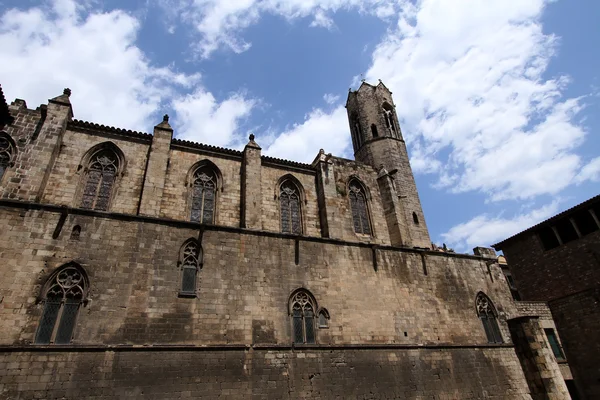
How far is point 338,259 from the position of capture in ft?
40.7

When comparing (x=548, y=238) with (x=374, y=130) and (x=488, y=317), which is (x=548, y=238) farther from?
(x=374, y=130)

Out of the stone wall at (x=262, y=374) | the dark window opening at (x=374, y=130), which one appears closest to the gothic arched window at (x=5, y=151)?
the stone wall at (x=262, y=374)

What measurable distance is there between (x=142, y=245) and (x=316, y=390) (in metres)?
6.31

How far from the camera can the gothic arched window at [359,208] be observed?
15.9 meters

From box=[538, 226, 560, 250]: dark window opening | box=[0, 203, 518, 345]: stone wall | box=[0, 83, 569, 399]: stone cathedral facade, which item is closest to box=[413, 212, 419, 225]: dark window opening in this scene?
box=[0, 83, 569, 399]: stone cathedral facade

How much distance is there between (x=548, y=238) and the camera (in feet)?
61.4

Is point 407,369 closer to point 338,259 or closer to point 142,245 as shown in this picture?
point 338,259

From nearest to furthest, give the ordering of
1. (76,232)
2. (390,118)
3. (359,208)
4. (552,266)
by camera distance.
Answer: (76,232), (359,208), (552,266), (390,118)

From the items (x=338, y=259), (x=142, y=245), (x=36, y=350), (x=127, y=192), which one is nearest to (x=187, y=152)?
(x=127, y=192)

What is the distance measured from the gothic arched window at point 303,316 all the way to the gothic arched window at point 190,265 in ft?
9.82

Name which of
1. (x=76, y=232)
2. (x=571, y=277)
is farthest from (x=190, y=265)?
(x=571, y=277)

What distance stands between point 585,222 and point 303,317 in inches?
602

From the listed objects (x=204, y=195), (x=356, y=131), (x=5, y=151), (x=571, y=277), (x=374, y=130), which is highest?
(x=356, y=131)

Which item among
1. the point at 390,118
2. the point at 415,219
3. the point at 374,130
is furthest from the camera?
the point at 390,118
